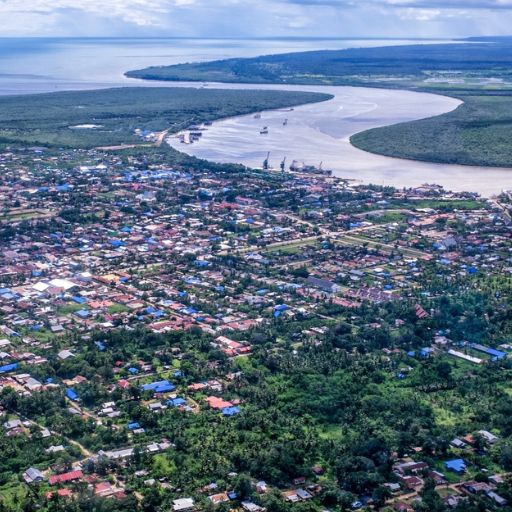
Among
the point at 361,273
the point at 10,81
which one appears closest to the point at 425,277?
the point at 361,273

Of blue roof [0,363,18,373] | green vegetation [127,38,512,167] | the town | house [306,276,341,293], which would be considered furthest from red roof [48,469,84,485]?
green vegetation [127,38,512,167]

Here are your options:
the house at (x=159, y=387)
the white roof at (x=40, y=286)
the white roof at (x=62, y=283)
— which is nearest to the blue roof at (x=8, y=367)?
the house at (x=159, y=387)

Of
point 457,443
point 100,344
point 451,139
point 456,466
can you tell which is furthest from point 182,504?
point 451,139

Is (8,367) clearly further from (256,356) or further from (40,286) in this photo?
(40,286)

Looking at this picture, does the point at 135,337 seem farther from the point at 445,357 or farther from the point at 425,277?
the point at 425,277

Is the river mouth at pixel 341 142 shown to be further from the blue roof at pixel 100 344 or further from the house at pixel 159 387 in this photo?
the house at pixel 159 387
